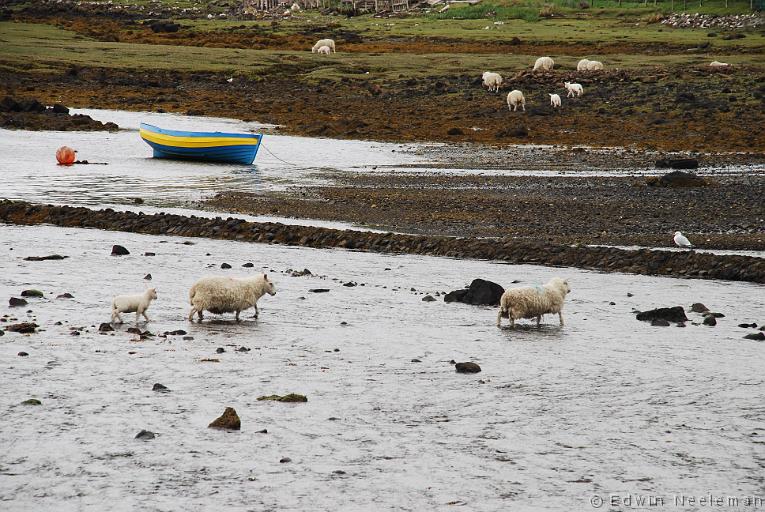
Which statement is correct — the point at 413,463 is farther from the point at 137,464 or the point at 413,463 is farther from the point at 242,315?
the point at 242,315

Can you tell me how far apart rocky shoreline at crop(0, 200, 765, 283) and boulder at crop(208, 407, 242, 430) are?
10.8 metres

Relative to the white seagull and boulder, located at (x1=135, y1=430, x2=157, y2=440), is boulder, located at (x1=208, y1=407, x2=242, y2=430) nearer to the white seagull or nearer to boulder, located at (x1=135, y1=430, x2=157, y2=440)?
boulder, located at (x1=135, y1=430, x2=157, y2=440)

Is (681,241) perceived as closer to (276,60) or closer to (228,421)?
(228,421)

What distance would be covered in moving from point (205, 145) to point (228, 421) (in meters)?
28.0

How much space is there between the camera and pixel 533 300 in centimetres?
→ 1538

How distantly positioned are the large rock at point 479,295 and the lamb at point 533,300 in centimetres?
162

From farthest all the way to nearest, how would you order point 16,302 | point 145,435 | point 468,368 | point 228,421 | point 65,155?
point 65,155, point 16,302, point 468,368, point 228,421, point 145,435

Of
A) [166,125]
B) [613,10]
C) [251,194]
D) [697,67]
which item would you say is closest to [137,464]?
[251,194]

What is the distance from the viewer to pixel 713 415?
1205 centimetres

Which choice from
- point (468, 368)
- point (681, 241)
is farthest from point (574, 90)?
point (468, 368)

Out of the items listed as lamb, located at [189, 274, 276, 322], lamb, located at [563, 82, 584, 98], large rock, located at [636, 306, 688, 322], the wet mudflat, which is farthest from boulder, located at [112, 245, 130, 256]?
lamb, located at [563, 82, 584, 98]

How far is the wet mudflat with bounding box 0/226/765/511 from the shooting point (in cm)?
986

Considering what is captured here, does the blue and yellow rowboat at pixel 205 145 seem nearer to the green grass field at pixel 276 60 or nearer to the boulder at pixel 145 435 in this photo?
the green grass field at pixel 276 60

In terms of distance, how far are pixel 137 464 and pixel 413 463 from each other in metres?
2.56
